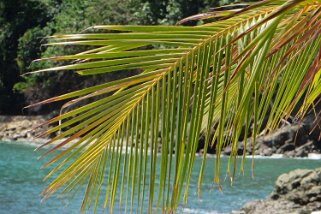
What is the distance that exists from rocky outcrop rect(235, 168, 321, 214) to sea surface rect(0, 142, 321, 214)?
124 cm

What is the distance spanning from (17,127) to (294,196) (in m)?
26.0

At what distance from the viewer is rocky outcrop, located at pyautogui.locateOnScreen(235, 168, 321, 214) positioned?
517 inches

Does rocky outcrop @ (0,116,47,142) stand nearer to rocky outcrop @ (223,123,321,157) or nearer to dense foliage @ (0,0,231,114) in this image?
dense foliage @ (0,0,231,114)

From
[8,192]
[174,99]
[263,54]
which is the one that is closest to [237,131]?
[174,99]

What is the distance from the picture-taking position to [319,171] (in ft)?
45.5

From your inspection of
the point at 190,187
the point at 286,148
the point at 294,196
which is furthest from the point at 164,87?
the point at 286,148

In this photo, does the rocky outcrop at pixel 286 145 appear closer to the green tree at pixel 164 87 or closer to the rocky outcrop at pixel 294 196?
the rocky outcrop at pixel 294 196

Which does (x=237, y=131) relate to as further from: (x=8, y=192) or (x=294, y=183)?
(x=8, y=192)

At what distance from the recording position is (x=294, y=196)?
533 inches

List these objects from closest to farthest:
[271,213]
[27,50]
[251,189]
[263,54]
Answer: [263,54] → [271,213] → [251,189] → [27,50]

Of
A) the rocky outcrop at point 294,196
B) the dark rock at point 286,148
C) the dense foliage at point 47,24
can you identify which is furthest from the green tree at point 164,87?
the dense foliage at point 47,24

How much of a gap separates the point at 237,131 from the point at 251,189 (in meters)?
17.4

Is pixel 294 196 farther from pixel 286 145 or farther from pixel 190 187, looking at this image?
pixel 286 145

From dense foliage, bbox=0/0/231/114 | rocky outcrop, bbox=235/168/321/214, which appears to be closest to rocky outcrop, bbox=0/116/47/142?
dense foliage, bbox=0/0/231/114
